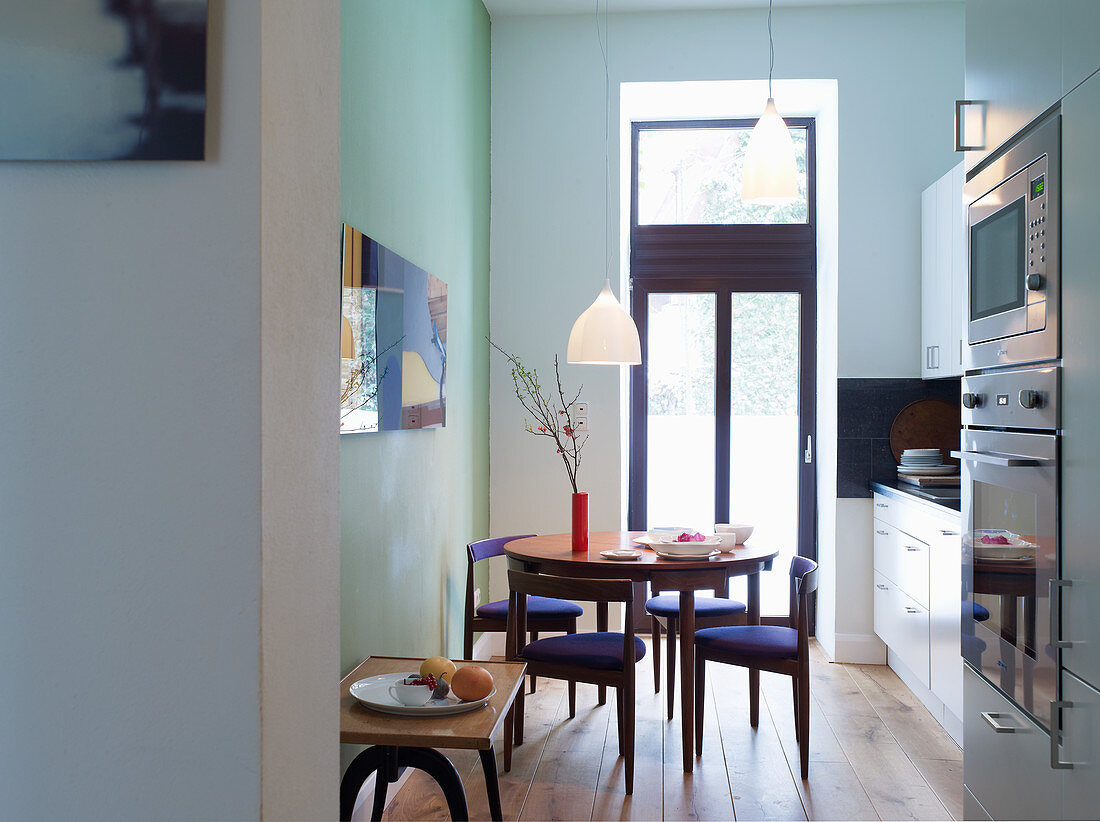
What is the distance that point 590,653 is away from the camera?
2.97 metres

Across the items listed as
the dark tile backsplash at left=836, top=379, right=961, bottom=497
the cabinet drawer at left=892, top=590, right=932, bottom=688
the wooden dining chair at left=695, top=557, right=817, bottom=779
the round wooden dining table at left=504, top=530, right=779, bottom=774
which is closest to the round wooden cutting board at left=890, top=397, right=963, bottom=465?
the dark tile backsplash at left=836, top=379, right=961, bottom=497

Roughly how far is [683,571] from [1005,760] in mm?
1228

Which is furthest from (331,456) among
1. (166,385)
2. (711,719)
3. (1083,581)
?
(711,719)

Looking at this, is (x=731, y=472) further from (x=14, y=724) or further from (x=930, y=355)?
(x=14, y=724)

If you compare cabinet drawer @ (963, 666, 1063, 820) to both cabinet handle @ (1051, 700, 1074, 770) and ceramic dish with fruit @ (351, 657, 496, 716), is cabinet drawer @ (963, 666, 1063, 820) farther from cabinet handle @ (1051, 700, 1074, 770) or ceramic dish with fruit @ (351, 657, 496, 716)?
ceramic dish with fruit @ (351, 657, 496, 716)

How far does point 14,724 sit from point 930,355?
4.26 m

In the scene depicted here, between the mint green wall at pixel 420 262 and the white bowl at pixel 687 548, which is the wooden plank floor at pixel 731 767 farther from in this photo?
the white bowl at pixel 687 548

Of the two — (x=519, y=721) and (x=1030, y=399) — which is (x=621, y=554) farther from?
(x=1030, y=399)

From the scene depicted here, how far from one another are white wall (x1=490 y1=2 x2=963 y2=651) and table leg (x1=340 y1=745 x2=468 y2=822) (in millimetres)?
2676

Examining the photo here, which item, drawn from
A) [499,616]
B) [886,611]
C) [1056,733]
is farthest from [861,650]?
A: [1056,733]

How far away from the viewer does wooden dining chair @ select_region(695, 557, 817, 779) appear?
3.02m

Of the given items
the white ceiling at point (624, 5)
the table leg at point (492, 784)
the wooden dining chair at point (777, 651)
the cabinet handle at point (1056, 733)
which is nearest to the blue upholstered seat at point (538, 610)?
the wooden dining chair at point (777, 651)

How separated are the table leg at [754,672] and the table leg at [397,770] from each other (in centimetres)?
175

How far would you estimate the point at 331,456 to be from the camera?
110cm
